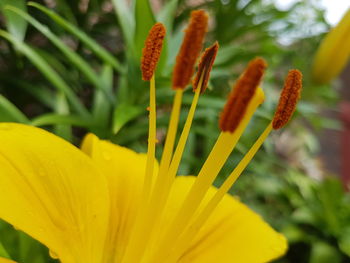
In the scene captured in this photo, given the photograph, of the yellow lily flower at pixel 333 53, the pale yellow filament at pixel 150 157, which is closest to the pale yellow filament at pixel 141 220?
the pale yellow filament at pixel 150 157


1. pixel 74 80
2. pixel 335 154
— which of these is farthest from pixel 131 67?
pixel 335 154

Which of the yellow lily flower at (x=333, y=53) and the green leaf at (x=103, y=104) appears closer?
the green leaf at (x=103, y=104)

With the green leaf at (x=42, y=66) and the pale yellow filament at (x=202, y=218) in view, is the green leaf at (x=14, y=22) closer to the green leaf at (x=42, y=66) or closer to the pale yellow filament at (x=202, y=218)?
the green leaf at (x=42, y=66)

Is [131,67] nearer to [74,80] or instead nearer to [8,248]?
[74,80]

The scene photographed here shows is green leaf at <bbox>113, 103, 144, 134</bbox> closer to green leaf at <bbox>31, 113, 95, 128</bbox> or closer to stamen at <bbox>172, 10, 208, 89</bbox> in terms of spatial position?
green leaf at <bbox>31, 113, 95, 128</bbox>

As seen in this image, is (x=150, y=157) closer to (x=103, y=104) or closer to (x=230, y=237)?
(x=230, y=237)
